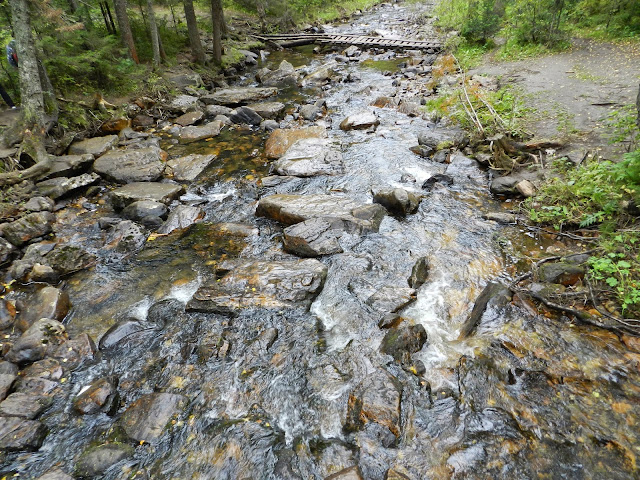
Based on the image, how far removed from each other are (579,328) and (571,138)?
6.18 metres

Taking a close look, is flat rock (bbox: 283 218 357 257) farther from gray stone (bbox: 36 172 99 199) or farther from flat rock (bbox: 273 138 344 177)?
gray stone (bbox: 36 172 99 199)

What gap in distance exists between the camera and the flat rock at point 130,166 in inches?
405

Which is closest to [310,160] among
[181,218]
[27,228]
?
[181,218]

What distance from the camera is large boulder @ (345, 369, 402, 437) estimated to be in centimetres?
430

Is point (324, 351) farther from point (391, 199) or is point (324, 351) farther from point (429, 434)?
point (391, 199)

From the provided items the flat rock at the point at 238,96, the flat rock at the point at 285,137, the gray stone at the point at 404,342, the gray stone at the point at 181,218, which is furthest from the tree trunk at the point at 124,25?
the gray stone at the point at 404,342

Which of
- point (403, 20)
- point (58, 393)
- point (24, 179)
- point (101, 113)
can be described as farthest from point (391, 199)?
point (403, 20)

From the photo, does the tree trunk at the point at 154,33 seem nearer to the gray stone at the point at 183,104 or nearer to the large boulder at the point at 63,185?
the gray stone at the point at 183,104

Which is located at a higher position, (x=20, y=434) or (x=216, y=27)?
(x=216, y=27)

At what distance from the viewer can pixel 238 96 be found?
650 inches

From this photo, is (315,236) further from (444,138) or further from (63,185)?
(63,185)

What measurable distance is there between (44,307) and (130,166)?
5.78 m

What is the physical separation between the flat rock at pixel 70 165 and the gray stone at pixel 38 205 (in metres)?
1.13

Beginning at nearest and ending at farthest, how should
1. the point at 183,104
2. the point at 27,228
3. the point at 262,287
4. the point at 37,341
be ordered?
the point at 37,341 → the point at 262,287 → the point at 27,228 → the point at 183,104
